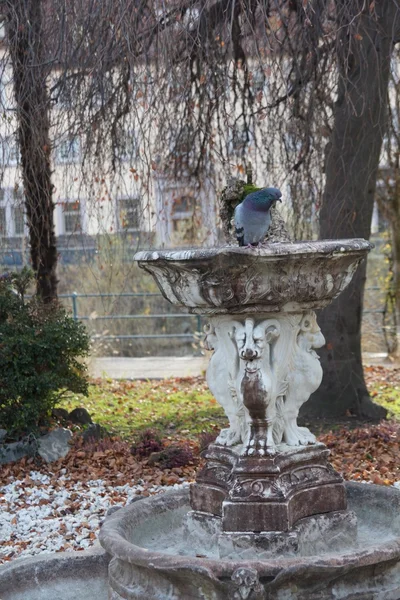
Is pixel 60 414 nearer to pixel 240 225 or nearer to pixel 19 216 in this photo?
pixel 19 216

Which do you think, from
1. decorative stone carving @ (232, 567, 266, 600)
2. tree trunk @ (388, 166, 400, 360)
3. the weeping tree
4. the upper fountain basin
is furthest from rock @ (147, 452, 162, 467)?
tree trunk @ (388, 166, 400, 360)

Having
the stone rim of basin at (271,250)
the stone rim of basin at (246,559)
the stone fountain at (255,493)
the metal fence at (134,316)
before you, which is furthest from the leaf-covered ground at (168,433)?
the stone rim of basin at (271,250)

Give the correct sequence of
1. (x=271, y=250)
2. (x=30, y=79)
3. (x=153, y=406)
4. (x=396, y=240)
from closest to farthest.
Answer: (x=271, y=250), (x=30, y=79), (x=153, y=406), (x=396, y=240)

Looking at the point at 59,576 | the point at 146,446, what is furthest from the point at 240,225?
the point at 146,446

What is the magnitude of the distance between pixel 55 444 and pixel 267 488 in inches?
148

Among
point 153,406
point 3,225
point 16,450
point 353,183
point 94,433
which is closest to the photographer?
point 16,450

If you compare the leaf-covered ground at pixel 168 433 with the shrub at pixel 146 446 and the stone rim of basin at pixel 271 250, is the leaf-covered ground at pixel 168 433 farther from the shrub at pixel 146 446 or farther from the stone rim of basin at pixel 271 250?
the stone rim of basin at pixel 271 250

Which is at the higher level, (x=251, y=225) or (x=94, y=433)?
(x=251, y=225)

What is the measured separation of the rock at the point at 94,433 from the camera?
25.3 feet

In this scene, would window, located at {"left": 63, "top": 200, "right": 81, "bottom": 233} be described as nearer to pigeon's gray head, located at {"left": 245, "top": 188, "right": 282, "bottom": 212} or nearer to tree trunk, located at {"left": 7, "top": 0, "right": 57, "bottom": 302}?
tree trunk, located at {"left": 7, "top": 0, "right": 57, "bottom": 302}

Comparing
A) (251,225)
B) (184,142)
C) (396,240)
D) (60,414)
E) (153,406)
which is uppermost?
(184,142)

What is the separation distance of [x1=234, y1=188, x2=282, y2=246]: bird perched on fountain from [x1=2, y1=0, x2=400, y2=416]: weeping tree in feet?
4.89

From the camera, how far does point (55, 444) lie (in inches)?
293

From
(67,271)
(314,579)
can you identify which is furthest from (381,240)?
(314,579)
